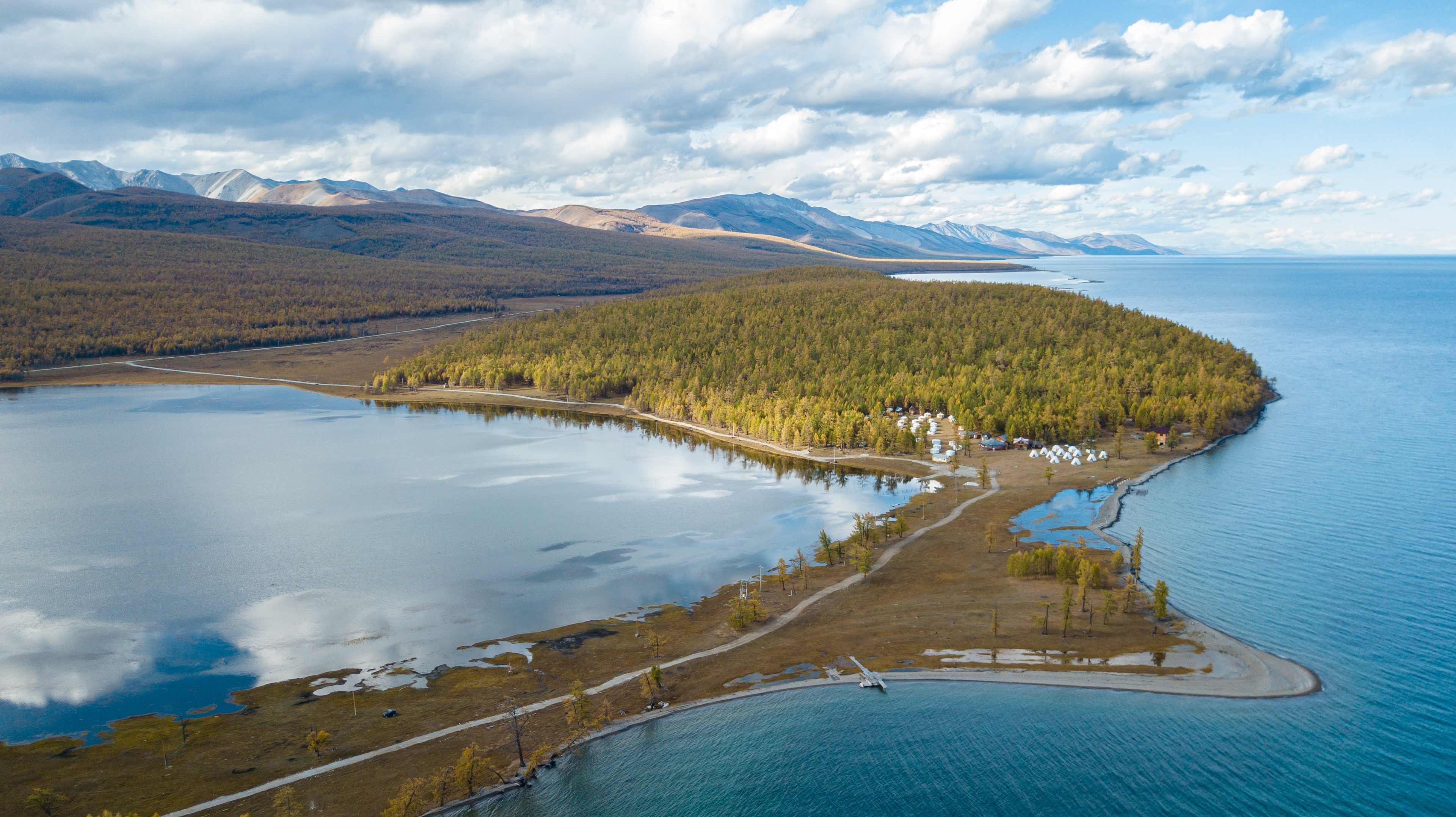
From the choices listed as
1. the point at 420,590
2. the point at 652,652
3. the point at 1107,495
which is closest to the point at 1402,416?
the point at 1107,495

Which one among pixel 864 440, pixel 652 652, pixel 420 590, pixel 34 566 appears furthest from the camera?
pixel 864 440

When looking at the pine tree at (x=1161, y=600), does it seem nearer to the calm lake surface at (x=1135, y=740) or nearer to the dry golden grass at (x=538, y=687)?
the dry golden grass at (x=538, y=687)

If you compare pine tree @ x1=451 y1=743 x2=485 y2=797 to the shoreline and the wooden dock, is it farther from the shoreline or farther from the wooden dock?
the wooden dock

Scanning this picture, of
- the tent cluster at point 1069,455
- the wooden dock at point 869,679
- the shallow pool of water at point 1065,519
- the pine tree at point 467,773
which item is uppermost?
the tent cluster at point 1069,455

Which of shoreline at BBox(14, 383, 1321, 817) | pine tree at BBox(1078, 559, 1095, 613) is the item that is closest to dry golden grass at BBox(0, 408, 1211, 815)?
shoreline at BBox(14, 383, 1321, 817)

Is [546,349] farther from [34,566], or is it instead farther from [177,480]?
[34,566]

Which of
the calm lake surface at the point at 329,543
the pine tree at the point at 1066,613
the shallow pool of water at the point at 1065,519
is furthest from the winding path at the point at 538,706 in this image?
the pine tree at the point at 1066,613

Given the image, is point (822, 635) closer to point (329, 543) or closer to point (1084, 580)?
point (1084, 580)
